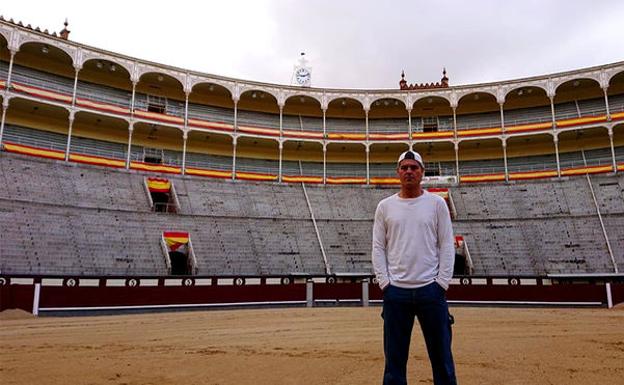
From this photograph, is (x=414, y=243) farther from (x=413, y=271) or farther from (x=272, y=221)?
(x=272, y=221)

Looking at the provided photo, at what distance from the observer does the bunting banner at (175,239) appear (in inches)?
866

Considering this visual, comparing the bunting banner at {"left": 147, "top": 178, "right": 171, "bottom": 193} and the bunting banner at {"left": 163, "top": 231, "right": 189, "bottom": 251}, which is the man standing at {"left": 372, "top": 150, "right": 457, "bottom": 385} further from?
the bunting banner at {"left": 147, "top": 178, "right": 171, "bottom": 193}

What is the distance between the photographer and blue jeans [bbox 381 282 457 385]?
3082mm

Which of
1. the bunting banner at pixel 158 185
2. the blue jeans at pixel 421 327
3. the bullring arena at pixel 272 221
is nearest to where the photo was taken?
the blue jeans at pixel 421 327

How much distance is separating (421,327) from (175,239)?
20558mm

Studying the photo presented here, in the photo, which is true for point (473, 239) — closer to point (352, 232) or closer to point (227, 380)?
point (352, 232)

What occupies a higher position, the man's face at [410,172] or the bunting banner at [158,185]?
the bunting banner at [158,185]

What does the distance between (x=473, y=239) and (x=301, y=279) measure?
34.3 ft

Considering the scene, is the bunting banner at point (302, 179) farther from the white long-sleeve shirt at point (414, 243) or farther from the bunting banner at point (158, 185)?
the white long-sleeve shirt at point (414, 243)

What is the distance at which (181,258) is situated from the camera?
76.4 feet

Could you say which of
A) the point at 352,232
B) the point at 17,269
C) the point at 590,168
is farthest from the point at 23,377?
the point at 590,168

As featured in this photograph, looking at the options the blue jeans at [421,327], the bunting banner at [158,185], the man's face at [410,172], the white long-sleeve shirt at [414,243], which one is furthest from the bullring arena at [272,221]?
the man's face at [410,172]

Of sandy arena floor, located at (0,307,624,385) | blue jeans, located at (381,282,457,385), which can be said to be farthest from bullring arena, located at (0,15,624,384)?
blue jeans, located at (381,282,457,385)

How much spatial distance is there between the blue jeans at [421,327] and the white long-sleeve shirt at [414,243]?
8cm
